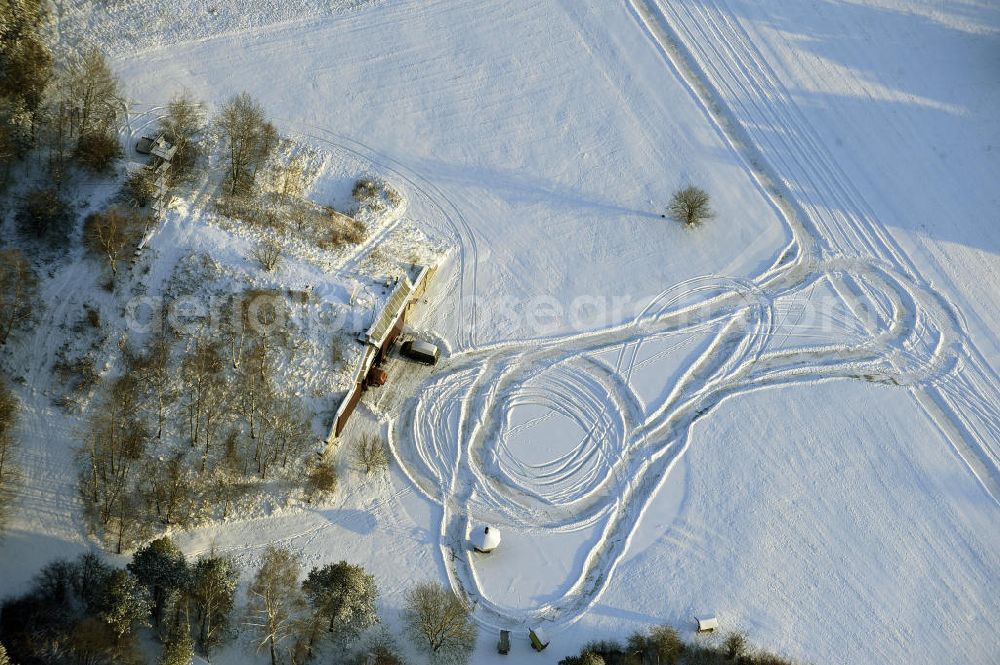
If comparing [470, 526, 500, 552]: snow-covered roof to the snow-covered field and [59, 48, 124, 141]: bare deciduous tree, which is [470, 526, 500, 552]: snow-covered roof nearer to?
the snow-covered field

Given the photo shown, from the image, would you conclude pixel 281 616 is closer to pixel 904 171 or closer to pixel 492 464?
pixel 492 464

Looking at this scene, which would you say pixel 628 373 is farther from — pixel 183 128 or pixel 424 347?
pixel 183 128

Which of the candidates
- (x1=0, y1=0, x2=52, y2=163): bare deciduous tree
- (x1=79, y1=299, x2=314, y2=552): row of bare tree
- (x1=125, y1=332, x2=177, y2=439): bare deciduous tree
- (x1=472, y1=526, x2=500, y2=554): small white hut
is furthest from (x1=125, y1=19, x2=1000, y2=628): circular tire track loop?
(x1=0, y1=0, x2=52, y2=163): bare deciduous tree

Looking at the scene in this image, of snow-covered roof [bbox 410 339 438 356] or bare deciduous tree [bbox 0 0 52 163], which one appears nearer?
snow-covered roof [bbox 410 339 438 356]

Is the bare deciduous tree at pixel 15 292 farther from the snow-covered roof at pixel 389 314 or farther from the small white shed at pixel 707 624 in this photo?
the small white shed at pixel 707 624

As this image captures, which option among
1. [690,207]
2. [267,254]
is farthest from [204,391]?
[690,207]


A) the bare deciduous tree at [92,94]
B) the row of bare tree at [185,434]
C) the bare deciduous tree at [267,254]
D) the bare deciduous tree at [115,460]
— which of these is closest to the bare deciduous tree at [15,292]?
the row of bare tree at [185,434]
